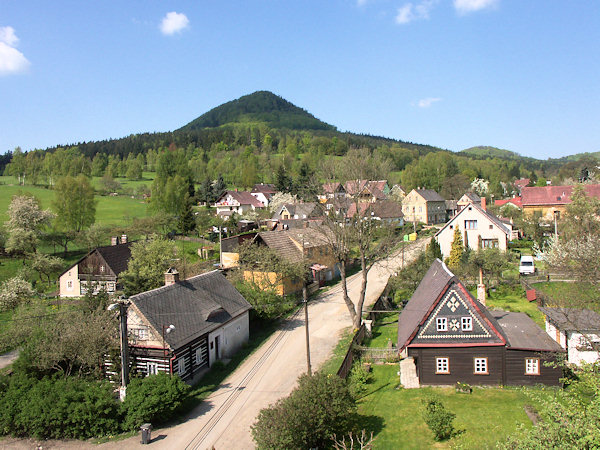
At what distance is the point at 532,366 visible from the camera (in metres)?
20.4

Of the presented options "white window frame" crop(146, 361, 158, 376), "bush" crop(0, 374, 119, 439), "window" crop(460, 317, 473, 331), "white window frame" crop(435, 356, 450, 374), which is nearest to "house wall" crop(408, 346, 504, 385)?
"white window frame" crop(435, 356, 450, 374)

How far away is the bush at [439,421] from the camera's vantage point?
1625 centimetres

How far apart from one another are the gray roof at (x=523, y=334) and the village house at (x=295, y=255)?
15.1 metres

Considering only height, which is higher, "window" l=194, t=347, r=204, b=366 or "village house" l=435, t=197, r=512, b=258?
"village house" l=435, t=197, r=512, b=258

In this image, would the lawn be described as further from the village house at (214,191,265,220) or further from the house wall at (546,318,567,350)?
the village house at (214,191,265,220)

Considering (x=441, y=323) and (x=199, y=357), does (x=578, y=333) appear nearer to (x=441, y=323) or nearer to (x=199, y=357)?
(x=441, y=323)

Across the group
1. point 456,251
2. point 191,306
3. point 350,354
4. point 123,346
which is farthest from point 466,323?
point 456,251

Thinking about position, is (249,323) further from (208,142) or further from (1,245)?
(208,142)

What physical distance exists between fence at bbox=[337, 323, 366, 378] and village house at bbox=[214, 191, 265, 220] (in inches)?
2610

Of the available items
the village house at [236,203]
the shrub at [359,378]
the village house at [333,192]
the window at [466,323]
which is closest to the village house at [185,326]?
the shrub at [359,378]

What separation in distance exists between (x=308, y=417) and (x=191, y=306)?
12.7 meters

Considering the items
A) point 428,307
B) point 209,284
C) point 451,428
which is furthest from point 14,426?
point 428,307

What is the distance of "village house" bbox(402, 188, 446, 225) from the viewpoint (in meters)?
83.1

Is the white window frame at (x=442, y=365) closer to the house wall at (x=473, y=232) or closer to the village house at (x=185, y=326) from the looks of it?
the village house at (x=185, y=326)
